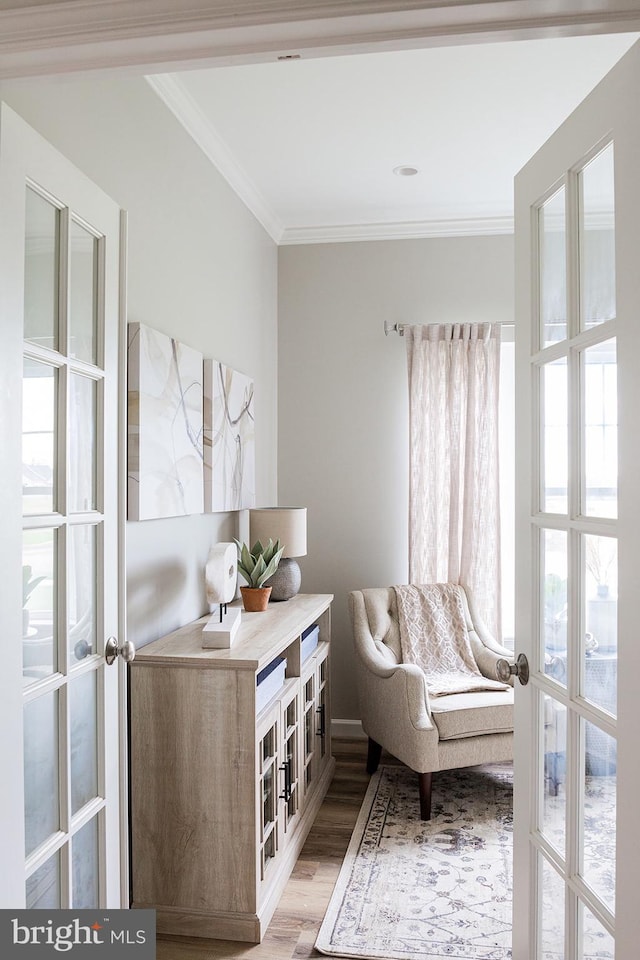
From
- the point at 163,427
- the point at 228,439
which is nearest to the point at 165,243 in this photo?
the point at 163,427

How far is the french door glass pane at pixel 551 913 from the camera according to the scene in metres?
1.60

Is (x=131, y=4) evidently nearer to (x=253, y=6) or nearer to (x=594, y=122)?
(x=253, y=6)

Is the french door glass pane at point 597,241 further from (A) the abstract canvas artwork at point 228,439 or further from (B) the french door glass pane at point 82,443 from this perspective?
(A) the abstract canvas artwork at point 228,439

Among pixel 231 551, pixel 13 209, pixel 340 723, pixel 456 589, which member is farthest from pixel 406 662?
pixel 13 209

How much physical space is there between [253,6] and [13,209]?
563 mm

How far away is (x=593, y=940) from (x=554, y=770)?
0.31 m

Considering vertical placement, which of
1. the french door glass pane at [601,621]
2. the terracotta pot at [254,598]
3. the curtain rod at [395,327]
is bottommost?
the terracotta pot at [254,598]

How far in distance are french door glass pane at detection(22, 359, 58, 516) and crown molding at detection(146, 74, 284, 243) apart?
1577mm

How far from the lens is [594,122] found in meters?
1.44

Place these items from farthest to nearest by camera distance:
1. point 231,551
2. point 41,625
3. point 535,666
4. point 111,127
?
point 231,551, point 111,127, point 535,666, point 41,625

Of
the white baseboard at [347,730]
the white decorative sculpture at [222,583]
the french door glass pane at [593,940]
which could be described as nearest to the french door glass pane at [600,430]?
the french door glass pane at [593,940]

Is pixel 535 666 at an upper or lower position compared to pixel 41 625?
lower

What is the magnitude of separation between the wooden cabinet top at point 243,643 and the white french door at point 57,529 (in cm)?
47

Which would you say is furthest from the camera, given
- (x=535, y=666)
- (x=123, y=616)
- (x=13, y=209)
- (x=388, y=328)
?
(x=388, y=328)
